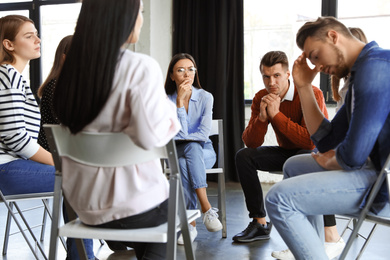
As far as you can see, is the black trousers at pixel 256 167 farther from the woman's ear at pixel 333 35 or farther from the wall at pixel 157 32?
the wall at pixel 157 32

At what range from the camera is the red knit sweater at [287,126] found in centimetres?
292

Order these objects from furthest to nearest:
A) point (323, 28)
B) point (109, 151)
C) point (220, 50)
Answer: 1. point (220, 50)
2. point (323, 28)
3. point (109, 151)

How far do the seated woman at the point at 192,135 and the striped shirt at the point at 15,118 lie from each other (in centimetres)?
112

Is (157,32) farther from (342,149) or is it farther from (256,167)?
(342,149)

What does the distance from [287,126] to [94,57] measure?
1.68 m

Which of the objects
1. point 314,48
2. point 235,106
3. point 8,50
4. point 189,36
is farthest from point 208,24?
point 314,48

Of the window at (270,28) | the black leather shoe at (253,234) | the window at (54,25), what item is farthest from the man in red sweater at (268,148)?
the window at (54,25)

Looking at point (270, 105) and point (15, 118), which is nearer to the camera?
point (15, 118)

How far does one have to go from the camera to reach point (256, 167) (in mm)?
3098

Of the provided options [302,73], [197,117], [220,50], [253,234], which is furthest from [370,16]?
[302,73]

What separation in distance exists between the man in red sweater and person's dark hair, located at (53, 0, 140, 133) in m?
1.65

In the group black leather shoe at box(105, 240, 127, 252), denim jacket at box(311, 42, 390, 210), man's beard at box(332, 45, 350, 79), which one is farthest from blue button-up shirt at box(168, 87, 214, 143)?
denim jacket at box(311, 42, 390, 210)

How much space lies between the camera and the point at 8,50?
246cm

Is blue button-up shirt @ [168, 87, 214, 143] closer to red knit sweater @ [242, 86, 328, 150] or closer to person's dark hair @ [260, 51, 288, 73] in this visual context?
red knit sweater @ [242, 86, 328, 150]
